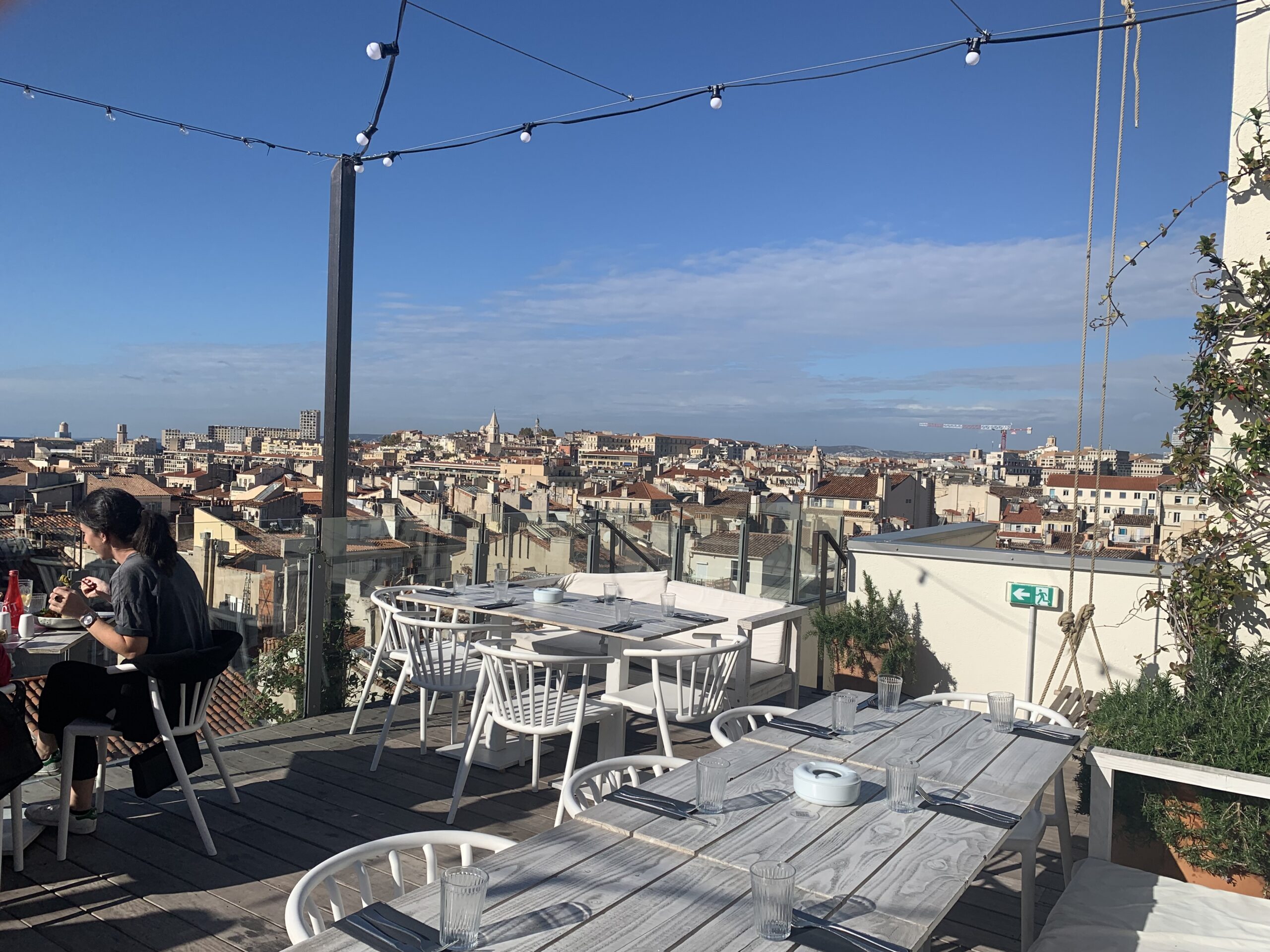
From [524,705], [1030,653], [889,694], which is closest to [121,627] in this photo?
[524,705]

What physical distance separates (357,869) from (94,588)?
283cm

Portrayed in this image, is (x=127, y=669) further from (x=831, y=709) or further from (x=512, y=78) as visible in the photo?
(x=512, y=78)

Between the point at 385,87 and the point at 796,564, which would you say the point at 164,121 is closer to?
the point at 385,87

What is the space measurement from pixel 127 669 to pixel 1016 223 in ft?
55.3

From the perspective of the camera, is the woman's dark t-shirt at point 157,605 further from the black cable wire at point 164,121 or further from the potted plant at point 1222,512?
the potted plant at point 1222,512

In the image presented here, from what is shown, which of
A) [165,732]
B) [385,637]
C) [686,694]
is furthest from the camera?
[385,637]

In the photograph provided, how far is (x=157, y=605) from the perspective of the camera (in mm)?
3045

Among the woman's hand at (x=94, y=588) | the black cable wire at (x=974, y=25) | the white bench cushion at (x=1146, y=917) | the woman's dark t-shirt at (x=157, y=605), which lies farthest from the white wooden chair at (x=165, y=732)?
the black cable wire at (x=974, y=25)

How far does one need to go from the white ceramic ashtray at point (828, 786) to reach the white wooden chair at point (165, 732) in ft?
7.22

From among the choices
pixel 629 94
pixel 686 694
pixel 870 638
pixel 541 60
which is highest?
pixel 541 60

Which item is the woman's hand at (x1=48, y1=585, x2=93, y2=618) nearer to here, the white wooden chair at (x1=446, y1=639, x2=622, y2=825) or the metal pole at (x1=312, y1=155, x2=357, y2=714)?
the white wooden chair at (x1=446, y1=639, x2=622, y2=825)

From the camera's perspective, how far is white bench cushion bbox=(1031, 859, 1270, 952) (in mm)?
1839

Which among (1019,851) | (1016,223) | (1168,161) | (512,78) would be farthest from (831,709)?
(1016,223)

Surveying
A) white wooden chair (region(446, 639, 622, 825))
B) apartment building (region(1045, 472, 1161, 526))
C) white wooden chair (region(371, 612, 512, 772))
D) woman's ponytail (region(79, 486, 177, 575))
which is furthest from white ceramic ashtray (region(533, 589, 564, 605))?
apartment building (region(1045, 472, 1161, 526))
